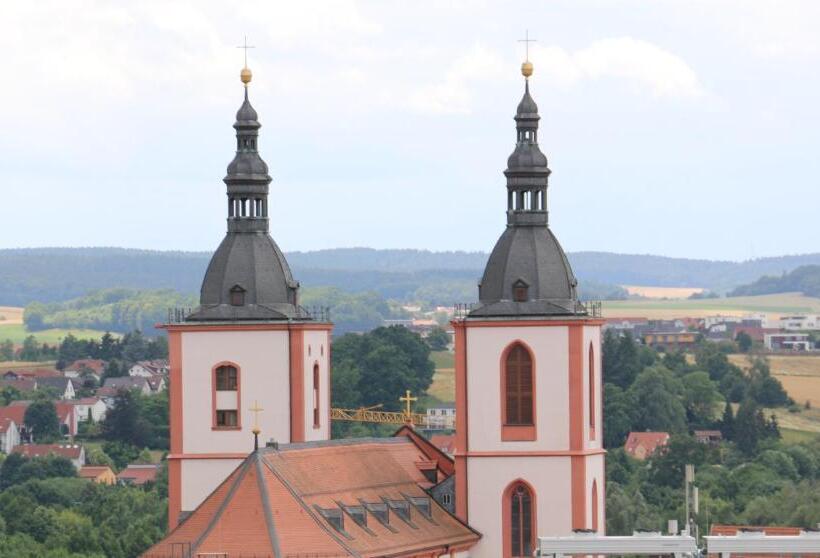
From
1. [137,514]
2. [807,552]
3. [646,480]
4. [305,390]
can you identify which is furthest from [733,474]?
[807,552]

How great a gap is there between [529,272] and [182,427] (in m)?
11.2

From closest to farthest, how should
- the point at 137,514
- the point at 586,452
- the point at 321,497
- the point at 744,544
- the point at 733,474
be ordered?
the point at 744,544 < the point at 321,497 < the point at 586,452 < the point at 137,514 < the point at 733,474

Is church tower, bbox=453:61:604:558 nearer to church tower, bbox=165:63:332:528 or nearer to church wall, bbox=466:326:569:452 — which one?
church wall, bbox=466:326:569:452

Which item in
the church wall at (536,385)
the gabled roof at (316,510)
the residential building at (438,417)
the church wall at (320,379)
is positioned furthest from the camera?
the residential building at (438,417)

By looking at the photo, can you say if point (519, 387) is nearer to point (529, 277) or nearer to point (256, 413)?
point (529, 277)

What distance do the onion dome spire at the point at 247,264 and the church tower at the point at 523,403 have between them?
18.7 ft

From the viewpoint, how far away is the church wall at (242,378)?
99188mm

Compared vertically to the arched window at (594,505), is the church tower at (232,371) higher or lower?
higher

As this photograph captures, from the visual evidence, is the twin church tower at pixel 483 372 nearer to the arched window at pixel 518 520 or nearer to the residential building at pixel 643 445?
the arched window at pixel 518 520

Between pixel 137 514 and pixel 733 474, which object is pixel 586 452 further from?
pixel 733 474

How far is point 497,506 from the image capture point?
97.2m

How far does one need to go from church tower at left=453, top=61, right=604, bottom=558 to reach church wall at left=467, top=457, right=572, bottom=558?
0.03 meters

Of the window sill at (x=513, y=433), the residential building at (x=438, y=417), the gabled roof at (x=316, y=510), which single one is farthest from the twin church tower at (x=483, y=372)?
the residential building at (x=438, y=417)

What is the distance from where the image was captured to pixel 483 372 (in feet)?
319
